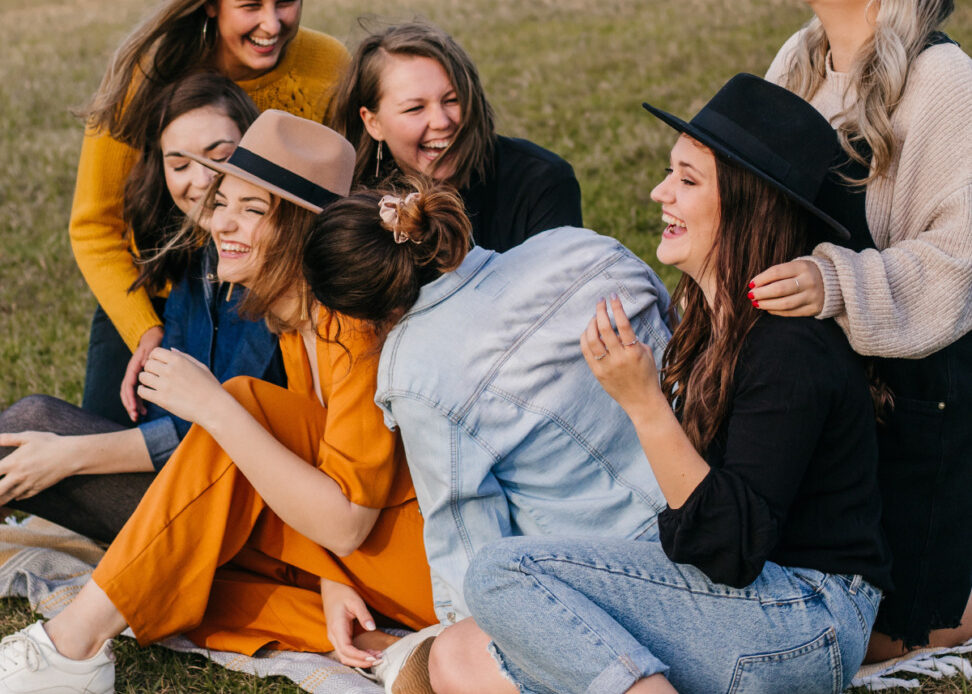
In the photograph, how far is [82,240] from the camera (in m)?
5.08

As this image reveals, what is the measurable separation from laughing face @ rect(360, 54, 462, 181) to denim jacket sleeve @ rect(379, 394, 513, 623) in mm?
1433

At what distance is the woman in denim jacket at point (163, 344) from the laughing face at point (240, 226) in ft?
1.39

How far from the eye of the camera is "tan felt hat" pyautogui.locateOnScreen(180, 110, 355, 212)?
3871 mm

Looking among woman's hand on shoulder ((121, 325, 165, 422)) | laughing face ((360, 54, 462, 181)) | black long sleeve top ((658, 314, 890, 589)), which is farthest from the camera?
woman's hand on shoulder ((121, 325, 165, 422))

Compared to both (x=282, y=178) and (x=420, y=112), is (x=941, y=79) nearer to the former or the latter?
(x=420, y=112)

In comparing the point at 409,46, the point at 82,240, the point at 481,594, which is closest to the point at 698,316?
the point at 481,594

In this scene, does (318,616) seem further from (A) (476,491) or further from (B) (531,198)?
(B) (531,198)

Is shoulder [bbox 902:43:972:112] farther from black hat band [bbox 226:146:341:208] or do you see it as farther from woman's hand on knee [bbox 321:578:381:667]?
woman's hand on knee [bbox 321:578:381:667]

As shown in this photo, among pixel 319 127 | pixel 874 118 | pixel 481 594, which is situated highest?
pixel 874 118

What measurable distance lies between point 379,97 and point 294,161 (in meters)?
0.83

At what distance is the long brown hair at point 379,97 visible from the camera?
4.52m

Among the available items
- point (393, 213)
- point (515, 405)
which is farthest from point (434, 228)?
point (515, 405)

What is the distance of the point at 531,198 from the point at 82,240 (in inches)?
78.1

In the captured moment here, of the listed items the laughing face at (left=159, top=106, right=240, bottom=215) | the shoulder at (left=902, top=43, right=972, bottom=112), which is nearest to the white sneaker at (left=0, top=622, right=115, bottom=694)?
the laughing face at (left=159, top=106, right=240, bottom=215)
